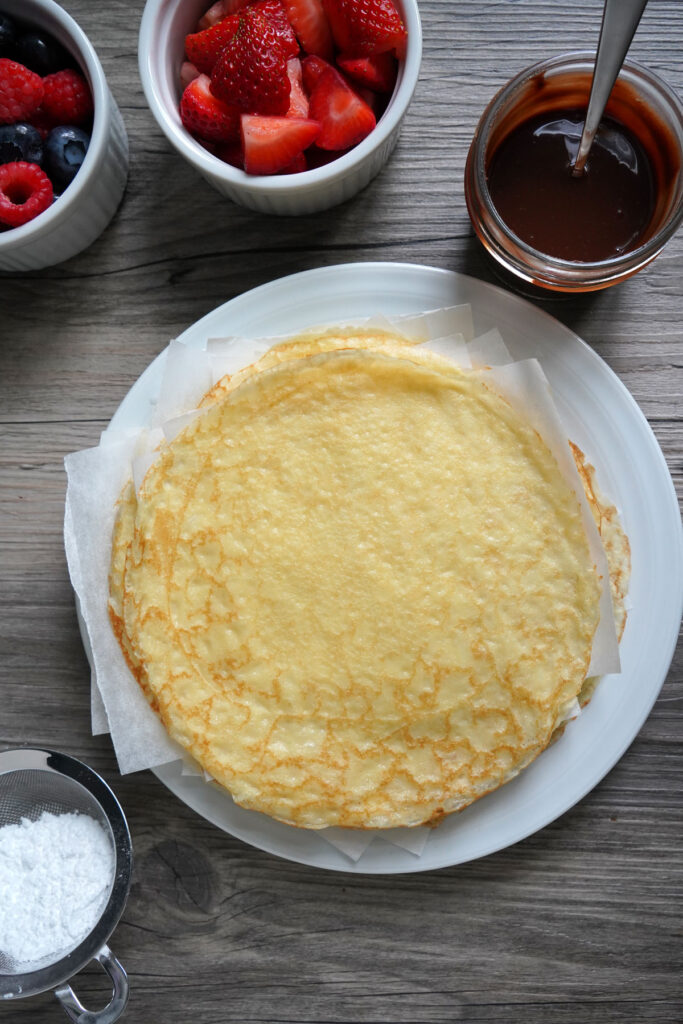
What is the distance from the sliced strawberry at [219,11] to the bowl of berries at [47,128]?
9.6 inches

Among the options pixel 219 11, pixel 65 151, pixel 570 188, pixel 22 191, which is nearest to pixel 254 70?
pixel 219 11

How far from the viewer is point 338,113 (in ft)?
5.28

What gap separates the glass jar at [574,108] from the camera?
1587 millimetres

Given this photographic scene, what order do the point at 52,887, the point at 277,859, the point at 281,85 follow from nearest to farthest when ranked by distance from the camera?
the point at 281,85 < the point at 52,887 < the point at 277,859

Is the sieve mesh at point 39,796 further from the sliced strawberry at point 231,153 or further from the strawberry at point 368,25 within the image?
the strawberry at point 368,25

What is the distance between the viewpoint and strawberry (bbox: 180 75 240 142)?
5.31ft

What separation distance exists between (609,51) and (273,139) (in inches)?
24.8

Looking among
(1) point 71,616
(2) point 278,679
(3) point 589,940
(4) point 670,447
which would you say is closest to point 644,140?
(4) point 670,447

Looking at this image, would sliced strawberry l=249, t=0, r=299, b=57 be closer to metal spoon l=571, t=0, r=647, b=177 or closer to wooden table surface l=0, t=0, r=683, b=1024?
wooden table surface l=0, t=0, r=683, b=1024

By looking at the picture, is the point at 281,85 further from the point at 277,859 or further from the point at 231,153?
the point at 277,859

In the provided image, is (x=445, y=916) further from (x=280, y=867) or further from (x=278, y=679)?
(x=278, y=679)

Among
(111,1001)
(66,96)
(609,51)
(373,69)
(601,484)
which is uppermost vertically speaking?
(609,51)

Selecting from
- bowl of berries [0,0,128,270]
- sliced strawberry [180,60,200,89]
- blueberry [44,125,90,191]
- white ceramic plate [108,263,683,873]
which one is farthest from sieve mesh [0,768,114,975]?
sliced strawberry [180,60,200,89]

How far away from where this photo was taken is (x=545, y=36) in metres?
1.92
